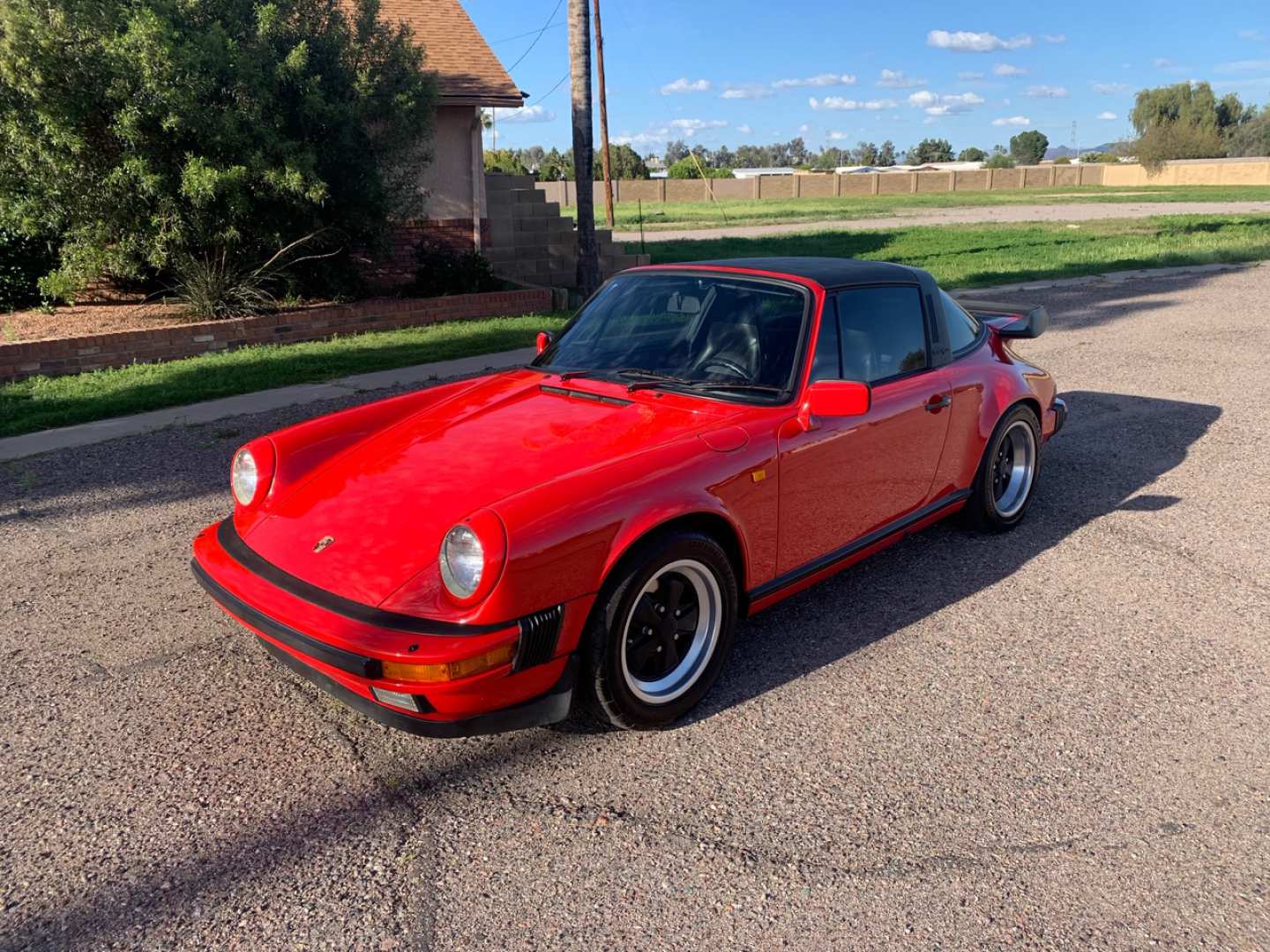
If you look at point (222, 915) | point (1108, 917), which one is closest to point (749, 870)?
point (1108, 917)

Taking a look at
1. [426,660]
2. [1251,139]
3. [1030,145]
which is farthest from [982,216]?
[1030,145]

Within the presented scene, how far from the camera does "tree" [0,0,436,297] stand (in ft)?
31.3

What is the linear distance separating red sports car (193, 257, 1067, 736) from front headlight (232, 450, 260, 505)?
0.5 inches

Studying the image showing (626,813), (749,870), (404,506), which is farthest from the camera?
(404,506)

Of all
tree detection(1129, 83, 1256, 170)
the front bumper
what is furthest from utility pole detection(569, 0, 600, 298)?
tree detection(1129, 83, 1256, 170)

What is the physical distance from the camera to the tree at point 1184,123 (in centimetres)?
7494

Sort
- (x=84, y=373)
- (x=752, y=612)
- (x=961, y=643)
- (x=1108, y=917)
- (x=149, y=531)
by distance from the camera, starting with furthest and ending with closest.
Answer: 1. (x=84, y=373)
2. (x=149, y=531)
3. (x=961, y=643)
4. (x=752, y=612)
5. (x=1108, y=917)

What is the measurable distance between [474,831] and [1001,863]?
4.88 ft

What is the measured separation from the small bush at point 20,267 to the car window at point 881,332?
35.6 feet

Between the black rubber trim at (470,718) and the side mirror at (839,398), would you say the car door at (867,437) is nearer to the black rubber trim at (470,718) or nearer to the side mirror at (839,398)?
the side mirror at (839,398)

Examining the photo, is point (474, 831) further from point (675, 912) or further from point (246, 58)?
point (246, 58)

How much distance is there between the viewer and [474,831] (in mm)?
2828

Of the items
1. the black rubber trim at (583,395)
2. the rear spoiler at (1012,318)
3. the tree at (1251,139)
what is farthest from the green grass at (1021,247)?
the tree at (1251,139)

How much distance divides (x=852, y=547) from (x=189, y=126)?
875cm
